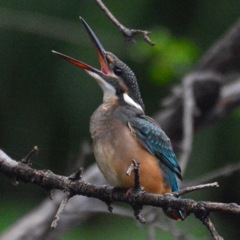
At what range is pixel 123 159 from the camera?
4688 mm

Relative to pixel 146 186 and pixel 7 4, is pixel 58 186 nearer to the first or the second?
pixel 146 186

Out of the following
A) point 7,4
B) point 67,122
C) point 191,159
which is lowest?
point 191,159

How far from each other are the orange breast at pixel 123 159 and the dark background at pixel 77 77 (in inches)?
99.3

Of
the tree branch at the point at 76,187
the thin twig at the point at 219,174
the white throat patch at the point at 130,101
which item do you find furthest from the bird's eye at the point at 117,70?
the tree branch at the point at 76,187

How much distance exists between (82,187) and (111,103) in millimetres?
1120

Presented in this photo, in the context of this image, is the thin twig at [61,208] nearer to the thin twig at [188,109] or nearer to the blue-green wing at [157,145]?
the blue-green wing at [157,145]

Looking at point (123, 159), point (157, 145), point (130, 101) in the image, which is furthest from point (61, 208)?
point (130, 101)

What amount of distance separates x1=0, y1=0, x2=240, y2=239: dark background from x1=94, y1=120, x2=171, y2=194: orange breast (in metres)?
2.52

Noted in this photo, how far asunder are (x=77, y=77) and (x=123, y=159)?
327 cm

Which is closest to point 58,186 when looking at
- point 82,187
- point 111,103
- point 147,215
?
point 82,187

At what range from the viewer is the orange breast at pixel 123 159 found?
4.61m

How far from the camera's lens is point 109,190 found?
4180 mm

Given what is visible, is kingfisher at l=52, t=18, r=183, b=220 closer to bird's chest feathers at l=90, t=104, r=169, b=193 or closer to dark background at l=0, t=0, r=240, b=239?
bird's chest feathers at l=90, t=104, r=169, b=193

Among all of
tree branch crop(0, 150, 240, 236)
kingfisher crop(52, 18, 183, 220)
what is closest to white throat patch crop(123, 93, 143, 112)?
kingfisher crop(52, 18, 183, 220)
